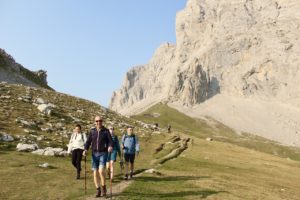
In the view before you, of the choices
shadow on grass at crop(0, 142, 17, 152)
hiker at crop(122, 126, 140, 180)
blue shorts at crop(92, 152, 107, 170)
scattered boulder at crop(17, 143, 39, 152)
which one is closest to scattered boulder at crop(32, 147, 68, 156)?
scattered boulder at crop(17, 143, 39, 152)

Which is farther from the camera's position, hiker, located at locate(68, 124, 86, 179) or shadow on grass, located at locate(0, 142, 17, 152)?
shadow on grass, located at locate(0, 142, 17, 152)

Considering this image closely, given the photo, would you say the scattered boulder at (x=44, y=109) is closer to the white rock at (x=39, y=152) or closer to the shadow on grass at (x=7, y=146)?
the shadow on grass at (x=7, y=146)

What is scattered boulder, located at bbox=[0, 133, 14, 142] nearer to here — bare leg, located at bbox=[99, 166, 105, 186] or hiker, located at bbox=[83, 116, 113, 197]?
hiker, located at bbox=[83, 116, 113, 197]

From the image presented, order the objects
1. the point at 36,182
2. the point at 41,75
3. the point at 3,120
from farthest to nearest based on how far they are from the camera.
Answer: the point at 41,75 < the point at 3,120 < the point at 36,182

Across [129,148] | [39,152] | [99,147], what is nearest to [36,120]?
[39,152]

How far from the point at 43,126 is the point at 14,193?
25.8 meters

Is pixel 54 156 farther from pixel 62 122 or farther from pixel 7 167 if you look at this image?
pixel 62 122

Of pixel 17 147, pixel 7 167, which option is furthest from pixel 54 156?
pixel 7 167

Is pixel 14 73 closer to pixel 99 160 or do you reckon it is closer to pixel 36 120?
pixel 36 120

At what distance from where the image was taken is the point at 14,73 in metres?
94.7

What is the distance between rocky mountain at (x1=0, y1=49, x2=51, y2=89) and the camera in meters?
91.1

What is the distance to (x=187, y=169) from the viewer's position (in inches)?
1522

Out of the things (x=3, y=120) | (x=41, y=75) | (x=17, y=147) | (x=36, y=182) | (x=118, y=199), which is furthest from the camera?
(x=41, y=75)

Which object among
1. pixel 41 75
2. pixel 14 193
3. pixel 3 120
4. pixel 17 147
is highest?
pixel 41 75
